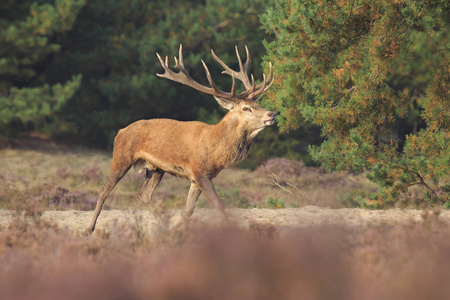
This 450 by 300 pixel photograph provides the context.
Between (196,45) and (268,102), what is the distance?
35.9ft

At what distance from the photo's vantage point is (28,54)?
64.8 feet

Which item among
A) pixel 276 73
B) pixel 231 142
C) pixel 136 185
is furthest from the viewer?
pixel 136 185

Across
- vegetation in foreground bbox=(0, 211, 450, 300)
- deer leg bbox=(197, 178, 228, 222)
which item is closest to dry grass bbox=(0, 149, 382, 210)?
deer leg bbox=(197, 178, 228, 222)

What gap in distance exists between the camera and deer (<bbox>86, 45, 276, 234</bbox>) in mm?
8219

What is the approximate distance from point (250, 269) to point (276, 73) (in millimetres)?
7589

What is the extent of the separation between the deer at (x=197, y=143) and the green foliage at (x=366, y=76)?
1.46 metres

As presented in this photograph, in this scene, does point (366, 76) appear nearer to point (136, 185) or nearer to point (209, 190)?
point (209, 190)

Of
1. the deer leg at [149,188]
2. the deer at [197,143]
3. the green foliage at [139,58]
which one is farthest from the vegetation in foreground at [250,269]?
the green foliage at [139,58]

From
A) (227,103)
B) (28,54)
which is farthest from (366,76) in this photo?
(28,54)

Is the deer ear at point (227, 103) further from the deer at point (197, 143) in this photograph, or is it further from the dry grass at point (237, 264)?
the dry grass at point (237, 264)

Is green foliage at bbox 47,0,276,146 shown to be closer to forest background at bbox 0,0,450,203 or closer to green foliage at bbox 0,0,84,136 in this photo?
forest background at bbox 0,0,450,203

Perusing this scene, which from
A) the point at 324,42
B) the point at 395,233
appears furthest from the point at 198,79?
the point at 395,233

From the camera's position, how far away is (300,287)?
351 centimetres

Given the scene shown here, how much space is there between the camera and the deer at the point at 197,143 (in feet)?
27.0
